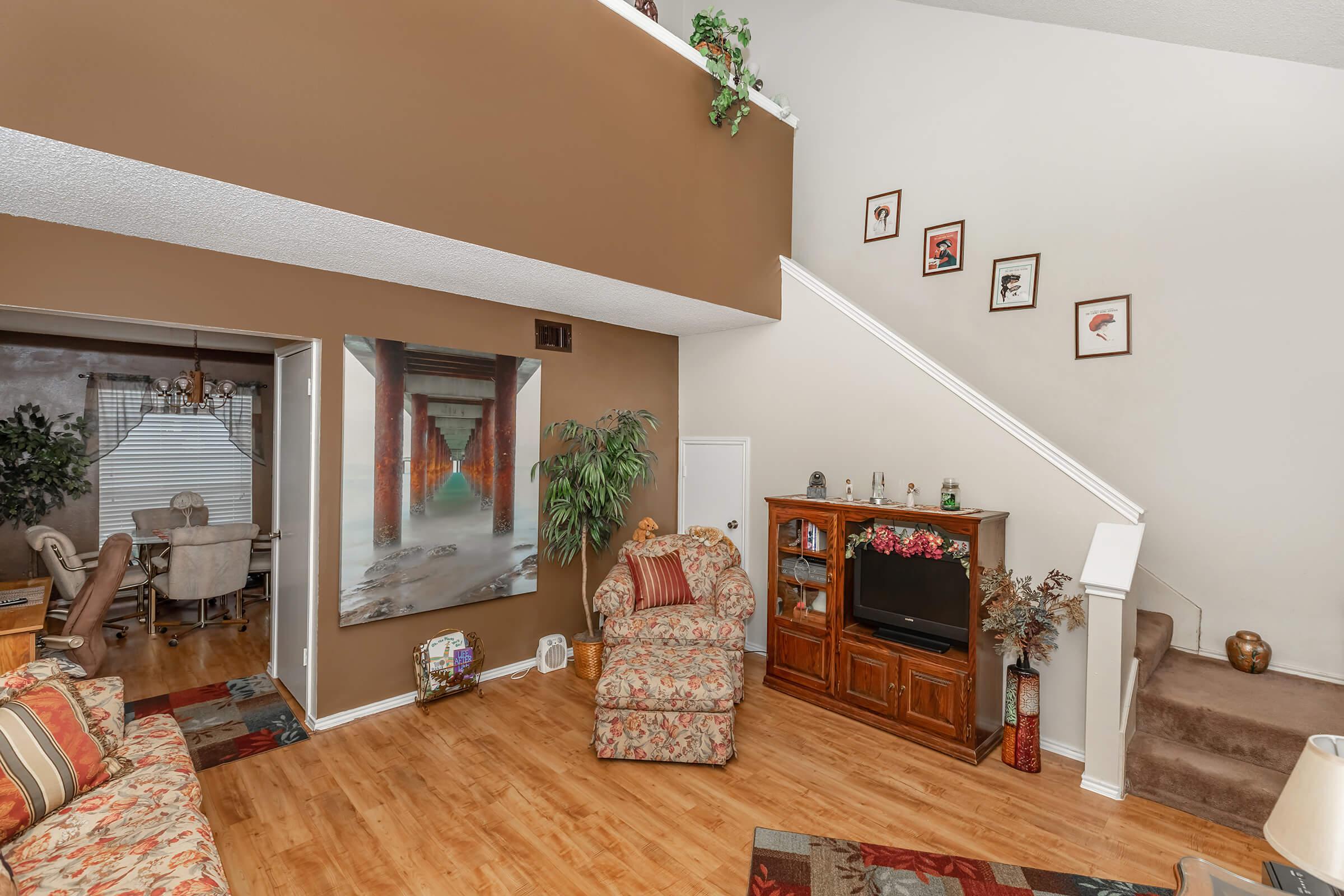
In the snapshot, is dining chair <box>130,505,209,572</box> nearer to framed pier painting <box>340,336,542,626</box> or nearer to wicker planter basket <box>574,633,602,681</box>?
framed pier painting <box>340,336,542,626</box>

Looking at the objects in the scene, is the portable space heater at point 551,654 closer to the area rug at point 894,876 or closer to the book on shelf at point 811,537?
the book on shelf at point 811,537

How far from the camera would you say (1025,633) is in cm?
322

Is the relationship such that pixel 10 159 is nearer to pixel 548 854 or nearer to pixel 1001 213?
pixel 548 854

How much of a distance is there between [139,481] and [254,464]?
0.99m

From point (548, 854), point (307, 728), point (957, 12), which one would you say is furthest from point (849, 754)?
point (957, 12)

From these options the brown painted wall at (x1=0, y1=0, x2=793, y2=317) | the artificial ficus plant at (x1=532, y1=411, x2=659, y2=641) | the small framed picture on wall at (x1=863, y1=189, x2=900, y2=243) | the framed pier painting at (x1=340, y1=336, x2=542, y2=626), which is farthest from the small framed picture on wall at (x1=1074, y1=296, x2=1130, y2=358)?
the framed pier painting at (x1=340, y1=336, x2=542, y2=626)

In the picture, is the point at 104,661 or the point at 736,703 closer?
the point at 736,703

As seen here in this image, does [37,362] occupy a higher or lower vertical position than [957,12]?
lower

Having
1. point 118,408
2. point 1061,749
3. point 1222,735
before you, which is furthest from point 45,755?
point 118,408

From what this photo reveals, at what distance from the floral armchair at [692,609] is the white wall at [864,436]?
0.59 meters

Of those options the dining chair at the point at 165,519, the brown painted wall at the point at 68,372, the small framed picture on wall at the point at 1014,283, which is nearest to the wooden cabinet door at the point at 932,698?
the small framed picture on wall at the point at 1014,283

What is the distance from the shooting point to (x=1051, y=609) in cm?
323

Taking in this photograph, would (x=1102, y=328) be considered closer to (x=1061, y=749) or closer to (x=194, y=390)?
(x=1061, y=749)

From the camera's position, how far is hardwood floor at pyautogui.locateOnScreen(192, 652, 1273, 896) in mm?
2418
